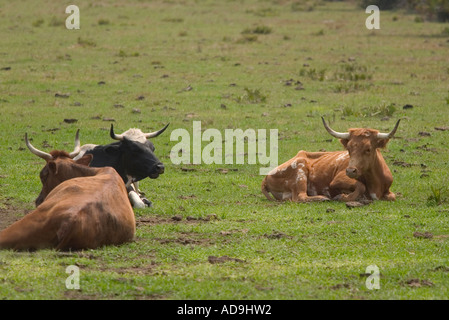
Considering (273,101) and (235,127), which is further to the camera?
(273,101)

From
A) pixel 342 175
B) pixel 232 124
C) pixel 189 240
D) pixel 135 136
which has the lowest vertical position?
pixel 189 240

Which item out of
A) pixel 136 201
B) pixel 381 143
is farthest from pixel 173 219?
pixel 381 143

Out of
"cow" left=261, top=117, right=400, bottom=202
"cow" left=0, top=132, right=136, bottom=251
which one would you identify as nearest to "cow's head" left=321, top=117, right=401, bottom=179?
"cow" left=261, top=117, right=400, bottom=202

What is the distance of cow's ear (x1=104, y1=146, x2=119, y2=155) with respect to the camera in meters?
11.0

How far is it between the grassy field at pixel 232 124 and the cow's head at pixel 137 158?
1.59ft

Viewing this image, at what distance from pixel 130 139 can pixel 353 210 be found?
2.92 meters

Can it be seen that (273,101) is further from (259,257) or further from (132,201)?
(259,257)

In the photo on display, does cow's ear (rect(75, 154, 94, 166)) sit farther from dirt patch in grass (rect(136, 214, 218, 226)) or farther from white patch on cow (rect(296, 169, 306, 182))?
white patch on cow (rect(296, 169, 306, 182))

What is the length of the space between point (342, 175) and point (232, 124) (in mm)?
5601

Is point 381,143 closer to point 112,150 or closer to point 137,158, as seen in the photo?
point 137,158

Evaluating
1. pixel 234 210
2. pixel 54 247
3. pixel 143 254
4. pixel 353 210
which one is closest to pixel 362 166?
pixel 353 210

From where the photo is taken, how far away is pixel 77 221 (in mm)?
7711

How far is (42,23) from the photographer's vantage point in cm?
3084
